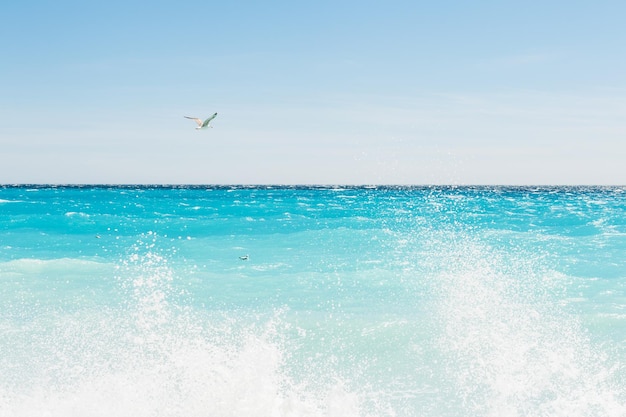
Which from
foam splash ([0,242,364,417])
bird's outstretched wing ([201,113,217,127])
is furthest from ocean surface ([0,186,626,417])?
bird's outstretched wing ([201,113,217,127])

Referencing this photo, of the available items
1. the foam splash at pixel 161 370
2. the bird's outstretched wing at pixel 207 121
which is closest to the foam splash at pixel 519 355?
the foam splash at pixel 161 370

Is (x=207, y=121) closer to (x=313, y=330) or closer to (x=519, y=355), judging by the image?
(x=313, y=330)

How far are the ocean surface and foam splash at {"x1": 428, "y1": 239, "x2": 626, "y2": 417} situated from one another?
4 centimetres

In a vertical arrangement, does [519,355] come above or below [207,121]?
below

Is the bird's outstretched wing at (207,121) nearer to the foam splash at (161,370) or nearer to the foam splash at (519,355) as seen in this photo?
the foam splash at (161,370)

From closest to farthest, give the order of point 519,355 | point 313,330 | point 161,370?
point 161,370 → point 519,355 → point 313,330

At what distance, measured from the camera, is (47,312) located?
50.6 ft

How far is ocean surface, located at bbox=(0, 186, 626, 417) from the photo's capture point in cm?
1039

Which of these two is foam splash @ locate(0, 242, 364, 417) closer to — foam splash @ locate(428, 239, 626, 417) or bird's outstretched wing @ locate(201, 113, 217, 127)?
foam splash @ locate(428, 239, 626, 417)

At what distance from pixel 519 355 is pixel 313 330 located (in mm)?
4440

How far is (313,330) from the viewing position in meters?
14.2

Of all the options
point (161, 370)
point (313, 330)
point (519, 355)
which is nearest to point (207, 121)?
point (313, 330)

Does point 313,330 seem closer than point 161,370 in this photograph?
No

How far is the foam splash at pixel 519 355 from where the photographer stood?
1034cm
